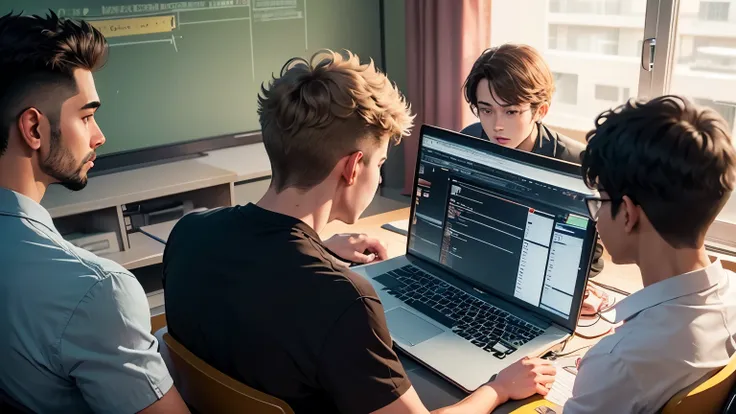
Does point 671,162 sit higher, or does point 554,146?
point 671,162

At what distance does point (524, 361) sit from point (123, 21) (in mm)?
2273

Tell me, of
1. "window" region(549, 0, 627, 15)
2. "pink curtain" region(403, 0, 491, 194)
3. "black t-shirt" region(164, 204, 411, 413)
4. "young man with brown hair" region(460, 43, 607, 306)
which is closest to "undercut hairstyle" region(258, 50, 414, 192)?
"black t-shirt" region(164, 204, 411, 413)

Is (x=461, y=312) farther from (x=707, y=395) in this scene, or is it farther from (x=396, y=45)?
(x=396, y=45)

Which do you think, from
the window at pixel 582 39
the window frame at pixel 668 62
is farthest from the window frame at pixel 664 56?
the window at pixel 582 39

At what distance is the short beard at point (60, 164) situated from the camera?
1275 mm

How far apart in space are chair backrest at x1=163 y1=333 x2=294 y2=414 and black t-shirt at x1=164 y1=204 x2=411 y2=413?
4 cm

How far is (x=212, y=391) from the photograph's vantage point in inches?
45.6

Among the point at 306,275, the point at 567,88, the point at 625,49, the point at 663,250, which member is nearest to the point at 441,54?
the point at 567,88

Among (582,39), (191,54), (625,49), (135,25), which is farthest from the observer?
(582,39)

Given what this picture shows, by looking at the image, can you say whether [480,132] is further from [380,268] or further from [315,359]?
[315,359]

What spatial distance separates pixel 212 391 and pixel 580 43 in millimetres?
3079

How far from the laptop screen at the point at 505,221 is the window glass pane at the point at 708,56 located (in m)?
1.54

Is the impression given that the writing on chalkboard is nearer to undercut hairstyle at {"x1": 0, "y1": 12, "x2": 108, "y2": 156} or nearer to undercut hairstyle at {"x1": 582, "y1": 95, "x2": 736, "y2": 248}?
undercut hairstyle at {"x1": 0, "y1": 12, "x2": 108, "y2": 156}

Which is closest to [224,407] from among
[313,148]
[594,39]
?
[313,148]
